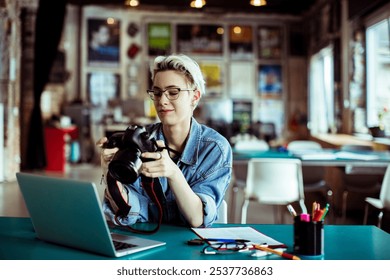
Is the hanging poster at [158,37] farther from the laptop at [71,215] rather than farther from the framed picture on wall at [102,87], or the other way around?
the laptop at [71,215]

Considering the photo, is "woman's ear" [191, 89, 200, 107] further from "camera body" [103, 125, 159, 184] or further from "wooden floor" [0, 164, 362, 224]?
"wooden floor" [0, 164, 362, 224]

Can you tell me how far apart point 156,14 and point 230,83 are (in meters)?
2.10

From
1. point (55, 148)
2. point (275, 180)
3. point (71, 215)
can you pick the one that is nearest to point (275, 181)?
point (275, 180)

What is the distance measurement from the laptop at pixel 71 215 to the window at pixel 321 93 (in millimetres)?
7408

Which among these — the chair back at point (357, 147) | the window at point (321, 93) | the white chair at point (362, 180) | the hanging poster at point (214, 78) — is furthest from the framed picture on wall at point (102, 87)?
the white chair at point (362, 180)

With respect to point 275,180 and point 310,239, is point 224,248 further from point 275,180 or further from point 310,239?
point 275,180

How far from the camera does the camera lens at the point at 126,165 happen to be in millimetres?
1400

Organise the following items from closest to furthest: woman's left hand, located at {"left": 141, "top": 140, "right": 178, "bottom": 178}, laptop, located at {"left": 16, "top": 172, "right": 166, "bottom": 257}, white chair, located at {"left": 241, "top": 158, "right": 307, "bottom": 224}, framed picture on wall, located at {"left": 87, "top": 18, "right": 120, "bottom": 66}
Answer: laptop, located at {"left": 16, "top": 172, "right": 166, "bottom": 257}
woman's left hand, located at {"left": 141, "top": 140, "right": 178, "bottom": 178}
white chair, located at {"left": 241, "top": 158, "right": 307, "bottom": 224}
framed picture on wall, located at {"left": 87, "top": 18, "right": 120, "bottom": 66}

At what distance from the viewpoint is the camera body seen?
140cm

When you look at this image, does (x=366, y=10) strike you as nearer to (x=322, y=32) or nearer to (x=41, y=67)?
(x=322, y=32)

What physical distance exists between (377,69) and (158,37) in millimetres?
5350

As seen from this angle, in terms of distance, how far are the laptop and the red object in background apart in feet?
25.2

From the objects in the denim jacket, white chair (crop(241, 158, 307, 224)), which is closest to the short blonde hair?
the denim jacket

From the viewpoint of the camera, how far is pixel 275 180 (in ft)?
13.4
